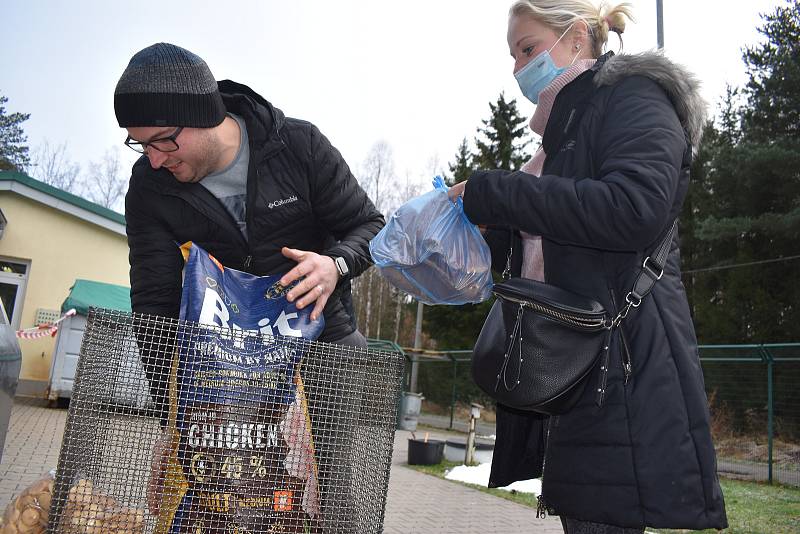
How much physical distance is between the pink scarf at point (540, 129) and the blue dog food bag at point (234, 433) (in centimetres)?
78

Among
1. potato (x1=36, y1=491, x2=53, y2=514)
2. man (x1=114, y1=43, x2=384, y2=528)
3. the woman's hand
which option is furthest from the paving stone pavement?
the woman's hand

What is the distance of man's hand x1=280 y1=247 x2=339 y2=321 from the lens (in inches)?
84.5

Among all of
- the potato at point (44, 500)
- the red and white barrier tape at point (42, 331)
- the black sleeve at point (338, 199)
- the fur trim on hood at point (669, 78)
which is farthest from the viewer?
the red and white barrier tape at point (42, 331)

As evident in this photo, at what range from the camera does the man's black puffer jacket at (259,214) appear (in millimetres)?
2426

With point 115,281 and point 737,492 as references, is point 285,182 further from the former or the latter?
point 115,281

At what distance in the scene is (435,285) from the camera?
2387 mm

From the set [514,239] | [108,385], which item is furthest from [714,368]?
[108,385]

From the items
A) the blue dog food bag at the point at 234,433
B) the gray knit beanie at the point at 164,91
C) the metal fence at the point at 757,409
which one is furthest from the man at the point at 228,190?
the metal fence at the point at 757,409

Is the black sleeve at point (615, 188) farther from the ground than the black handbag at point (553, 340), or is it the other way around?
the black sleeve at point (615, 188)

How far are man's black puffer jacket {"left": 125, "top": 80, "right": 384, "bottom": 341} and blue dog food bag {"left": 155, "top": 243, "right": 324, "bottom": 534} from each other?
46cm

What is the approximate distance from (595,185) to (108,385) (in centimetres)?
137

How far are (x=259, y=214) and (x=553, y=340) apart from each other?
1134 millimetres

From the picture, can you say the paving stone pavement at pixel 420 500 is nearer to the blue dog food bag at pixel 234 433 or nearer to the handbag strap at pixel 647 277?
the blue dog food bag at pixel 234 433

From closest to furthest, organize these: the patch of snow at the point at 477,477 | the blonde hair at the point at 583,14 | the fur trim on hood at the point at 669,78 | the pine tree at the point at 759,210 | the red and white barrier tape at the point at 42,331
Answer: the fur trim on hood at the point at 669,78 → the blonde hair at the point at 583,14 → the patch of snow at the point at 477,477 → the red and white barrier tape at the point at 42,331 → the pine tree at the point at 759,210
